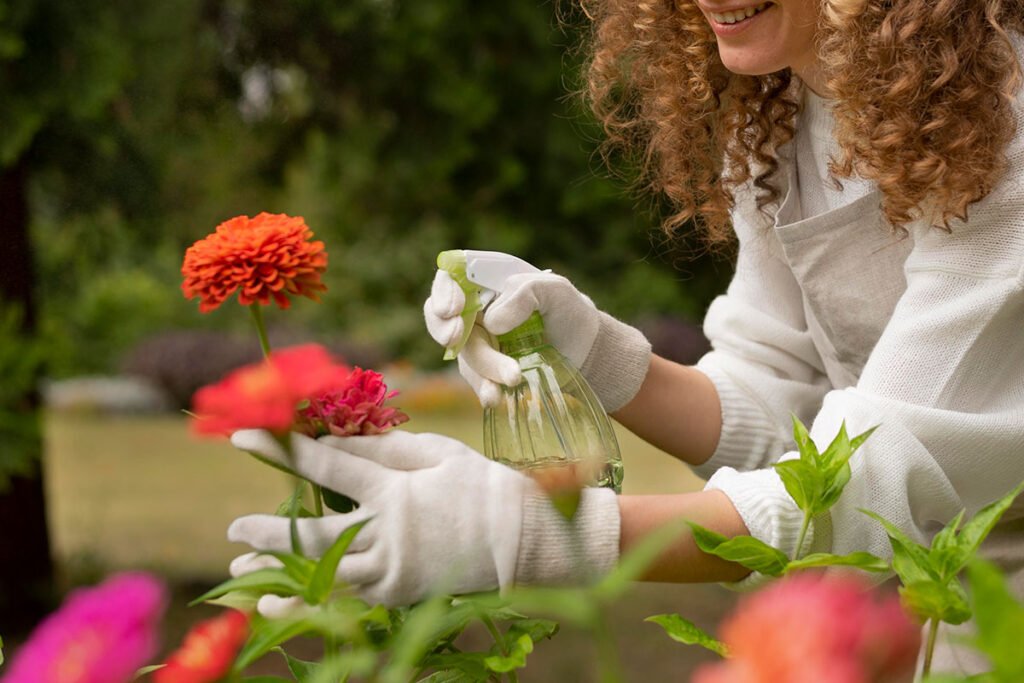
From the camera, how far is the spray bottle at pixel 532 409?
1015 millimetres

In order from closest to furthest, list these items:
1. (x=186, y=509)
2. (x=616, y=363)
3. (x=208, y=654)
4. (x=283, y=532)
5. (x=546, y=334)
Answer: (x=208, y=654), (x=283, y=532), (x=546, y=334), (x=616, y=363), (x=186, y=509)

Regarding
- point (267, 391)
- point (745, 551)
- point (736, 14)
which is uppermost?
point (736, 14)

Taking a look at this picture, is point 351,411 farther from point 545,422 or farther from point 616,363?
point 616,363

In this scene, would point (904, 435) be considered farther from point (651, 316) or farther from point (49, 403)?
point (49, 403)

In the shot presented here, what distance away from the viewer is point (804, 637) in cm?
33

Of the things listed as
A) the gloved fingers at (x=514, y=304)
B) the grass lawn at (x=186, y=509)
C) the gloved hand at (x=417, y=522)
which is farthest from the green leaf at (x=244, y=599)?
the grass lawn at (x=186, y=509)

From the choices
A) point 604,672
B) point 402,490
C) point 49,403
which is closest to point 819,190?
point 402,490

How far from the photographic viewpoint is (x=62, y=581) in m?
4.04

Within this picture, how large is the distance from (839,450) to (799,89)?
0.73 meters

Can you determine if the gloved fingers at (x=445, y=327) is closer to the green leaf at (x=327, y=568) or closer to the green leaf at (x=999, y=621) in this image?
the green leaf at (x=327, y=568)

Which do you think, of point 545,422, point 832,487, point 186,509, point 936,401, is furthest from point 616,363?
point 186,509

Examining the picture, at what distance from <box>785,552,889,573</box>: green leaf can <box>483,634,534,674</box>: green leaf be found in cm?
20

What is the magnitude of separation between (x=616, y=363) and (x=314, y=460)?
2.08ft

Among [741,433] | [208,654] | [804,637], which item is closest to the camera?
[804,637]
